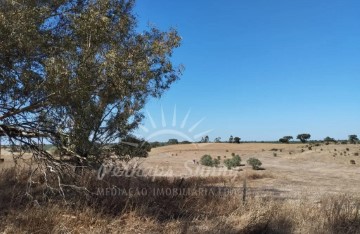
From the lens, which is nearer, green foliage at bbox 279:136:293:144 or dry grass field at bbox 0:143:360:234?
dry grass field at bbox 0:143:360:234

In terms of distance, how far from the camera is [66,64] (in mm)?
8219

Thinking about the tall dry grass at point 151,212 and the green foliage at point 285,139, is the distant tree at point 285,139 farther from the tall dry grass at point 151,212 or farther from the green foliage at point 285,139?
the tall dry grass at point 151,212

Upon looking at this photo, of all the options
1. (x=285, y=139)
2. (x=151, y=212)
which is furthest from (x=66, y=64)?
(x=285, y=139)

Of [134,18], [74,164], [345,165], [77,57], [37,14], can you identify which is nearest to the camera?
[37,14]

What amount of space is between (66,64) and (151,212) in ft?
14.0

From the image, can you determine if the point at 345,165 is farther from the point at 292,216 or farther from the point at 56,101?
the point at 56,101

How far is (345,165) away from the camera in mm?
52906

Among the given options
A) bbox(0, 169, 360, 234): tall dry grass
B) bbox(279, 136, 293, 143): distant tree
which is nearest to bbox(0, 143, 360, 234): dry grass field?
bbox(0, 169, 360, 234): tall dry grass

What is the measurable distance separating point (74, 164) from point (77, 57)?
374 centimetres

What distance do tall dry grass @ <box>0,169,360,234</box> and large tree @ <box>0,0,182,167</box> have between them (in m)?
1.41

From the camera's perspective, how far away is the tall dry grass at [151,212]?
8727 millimetres

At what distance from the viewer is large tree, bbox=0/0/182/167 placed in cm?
796

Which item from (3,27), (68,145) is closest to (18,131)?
(68,145)

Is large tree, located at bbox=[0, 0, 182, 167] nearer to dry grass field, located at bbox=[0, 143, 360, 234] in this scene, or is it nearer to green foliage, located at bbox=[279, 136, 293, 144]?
dry grass field, located at bbox=[0, 143, 360, 234]
